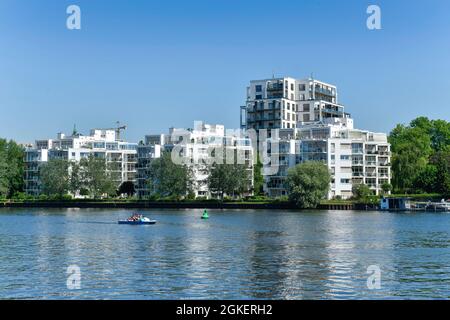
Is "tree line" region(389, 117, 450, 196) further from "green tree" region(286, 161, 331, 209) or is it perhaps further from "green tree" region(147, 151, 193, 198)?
"green tree" region(147, 151, 193, 198)

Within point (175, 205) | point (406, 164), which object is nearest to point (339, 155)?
point (406, 164)

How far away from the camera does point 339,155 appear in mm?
177875

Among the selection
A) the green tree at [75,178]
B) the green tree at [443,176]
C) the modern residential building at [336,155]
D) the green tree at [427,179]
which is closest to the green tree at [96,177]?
the green tree at [75,178]

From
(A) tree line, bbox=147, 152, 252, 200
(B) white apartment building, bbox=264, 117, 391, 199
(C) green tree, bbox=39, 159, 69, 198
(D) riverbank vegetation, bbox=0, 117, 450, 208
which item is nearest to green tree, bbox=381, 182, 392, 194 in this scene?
(D) riverbank vegetation, bbox=0, 117, 450, 208

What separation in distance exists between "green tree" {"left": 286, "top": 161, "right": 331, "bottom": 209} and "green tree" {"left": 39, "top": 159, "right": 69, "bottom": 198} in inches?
2663

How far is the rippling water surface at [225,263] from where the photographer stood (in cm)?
4041

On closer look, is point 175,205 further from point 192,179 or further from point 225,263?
point 225,263

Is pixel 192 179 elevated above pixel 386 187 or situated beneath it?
elevated above

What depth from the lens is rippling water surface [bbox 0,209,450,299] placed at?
40.4 metres

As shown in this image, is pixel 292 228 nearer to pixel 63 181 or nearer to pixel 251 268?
pixel 251 268

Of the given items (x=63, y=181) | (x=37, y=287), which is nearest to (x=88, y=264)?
(x=37, y=287)

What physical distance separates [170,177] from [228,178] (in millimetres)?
16413

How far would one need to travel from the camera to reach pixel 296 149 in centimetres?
18488
